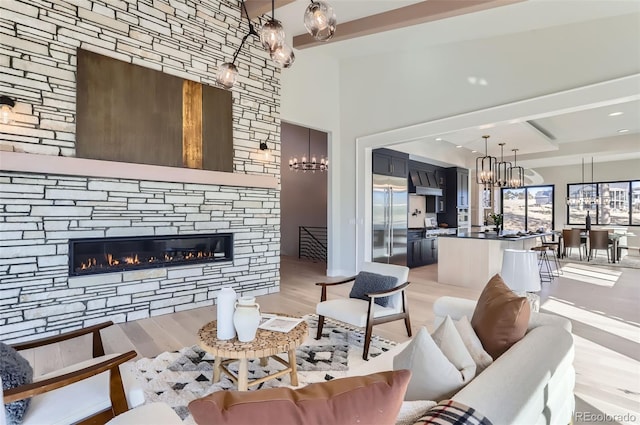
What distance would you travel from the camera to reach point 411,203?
30.1 feet

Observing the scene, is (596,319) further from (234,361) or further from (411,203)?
(411,203)

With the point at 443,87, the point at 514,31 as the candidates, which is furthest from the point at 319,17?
the point at 514,31

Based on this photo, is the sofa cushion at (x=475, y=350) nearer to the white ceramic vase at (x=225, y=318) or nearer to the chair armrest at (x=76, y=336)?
the white ceramic vase at (x=225, y=318)

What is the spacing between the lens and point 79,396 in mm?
1696

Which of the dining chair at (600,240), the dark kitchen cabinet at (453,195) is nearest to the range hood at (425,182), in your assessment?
the dark kitchen cabinet at (453,195)

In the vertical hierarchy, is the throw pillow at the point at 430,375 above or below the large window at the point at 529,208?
below

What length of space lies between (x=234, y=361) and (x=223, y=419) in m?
2.25

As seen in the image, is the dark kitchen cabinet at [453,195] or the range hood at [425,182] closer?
the range hood at [425,182]

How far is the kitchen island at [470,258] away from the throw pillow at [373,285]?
3.26m

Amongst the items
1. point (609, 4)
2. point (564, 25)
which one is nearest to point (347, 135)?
point (564, 25)

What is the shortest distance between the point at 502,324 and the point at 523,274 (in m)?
1.21

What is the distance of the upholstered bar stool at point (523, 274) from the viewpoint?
268cm

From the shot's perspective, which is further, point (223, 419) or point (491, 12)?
point (491, 12)

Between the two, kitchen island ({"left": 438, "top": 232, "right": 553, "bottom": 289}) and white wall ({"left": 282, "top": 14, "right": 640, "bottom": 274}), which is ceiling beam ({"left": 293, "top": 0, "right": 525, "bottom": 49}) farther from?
kitchen island ({"left": 438, "top": 232, "right": 553, "bottom": 289})
